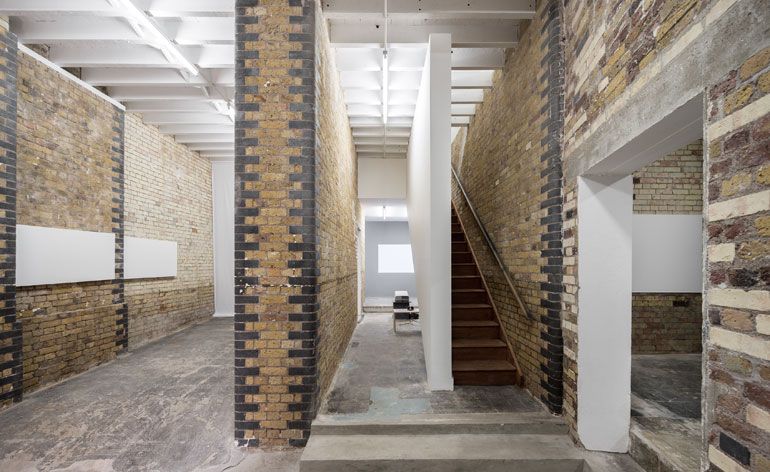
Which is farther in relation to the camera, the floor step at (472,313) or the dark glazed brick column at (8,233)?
the floor step at (472,313)

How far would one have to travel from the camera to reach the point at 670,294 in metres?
4.38

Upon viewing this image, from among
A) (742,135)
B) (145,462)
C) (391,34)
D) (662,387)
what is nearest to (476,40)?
(391,34)

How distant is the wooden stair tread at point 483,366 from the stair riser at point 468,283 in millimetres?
1260

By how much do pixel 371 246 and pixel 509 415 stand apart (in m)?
10.5

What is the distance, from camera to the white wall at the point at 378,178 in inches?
300

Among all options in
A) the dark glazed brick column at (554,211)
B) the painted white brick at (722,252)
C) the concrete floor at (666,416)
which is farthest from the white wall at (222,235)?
the painted white brick at (722,252)

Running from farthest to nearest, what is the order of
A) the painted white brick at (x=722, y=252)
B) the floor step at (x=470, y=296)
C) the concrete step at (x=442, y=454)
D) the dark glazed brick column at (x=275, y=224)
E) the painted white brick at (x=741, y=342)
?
the floor step at (x=470, y=296), the dark glazed brick column at (x=275, y=224), the concrete step at (x=442, y=454), the painted white brick at (x=722, y=252), the painted white brick at (x=741, y=342)

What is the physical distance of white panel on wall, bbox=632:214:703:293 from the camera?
14.1 ft

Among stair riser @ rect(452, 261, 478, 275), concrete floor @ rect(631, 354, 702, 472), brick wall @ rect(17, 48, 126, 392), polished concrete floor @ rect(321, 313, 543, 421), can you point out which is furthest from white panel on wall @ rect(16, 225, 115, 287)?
concrete floor @ rect(631, 354, 702, 472)

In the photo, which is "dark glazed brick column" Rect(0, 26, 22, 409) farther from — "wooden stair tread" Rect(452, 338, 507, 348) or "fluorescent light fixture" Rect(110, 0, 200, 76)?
"wooden stair tread" Rect(452, 338, 507, 348)

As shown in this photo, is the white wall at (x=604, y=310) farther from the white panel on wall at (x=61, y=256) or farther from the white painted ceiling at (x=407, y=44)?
the white panel on wall at (x=61, y=256)

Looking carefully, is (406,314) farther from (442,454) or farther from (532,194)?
(442,454)

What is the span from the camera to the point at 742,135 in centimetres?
124

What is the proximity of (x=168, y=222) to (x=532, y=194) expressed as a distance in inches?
254
